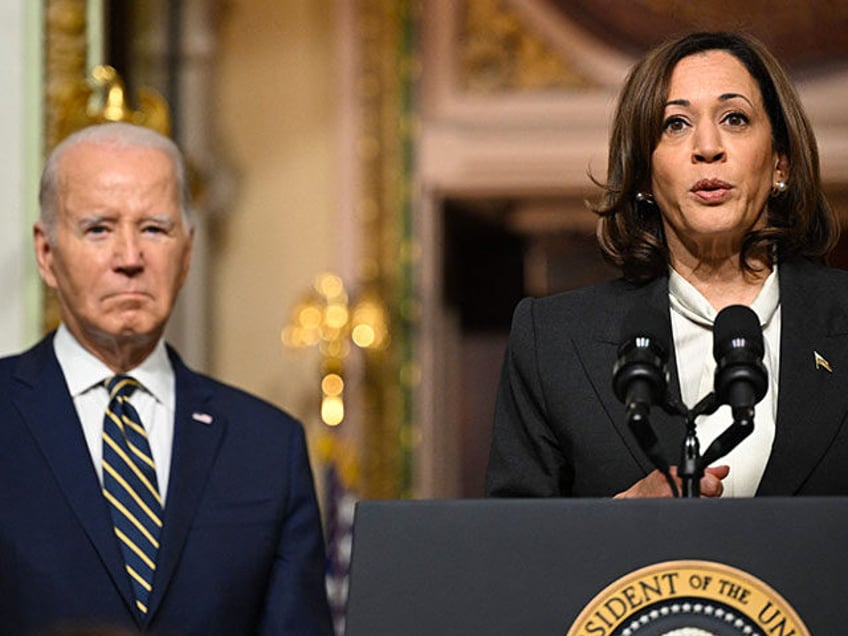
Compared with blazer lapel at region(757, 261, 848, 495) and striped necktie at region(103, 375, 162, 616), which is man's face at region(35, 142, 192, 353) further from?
blazer lapel at region(757, 261, 848, 495)

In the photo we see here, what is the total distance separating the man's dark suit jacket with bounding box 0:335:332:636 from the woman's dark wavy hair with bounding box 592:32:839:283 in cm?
85

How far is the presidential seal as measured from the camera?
6.12 ft

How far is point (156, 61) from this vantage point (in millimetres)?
7281

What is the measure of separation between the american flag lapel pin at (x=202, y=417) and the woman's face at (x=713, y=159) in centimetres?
98

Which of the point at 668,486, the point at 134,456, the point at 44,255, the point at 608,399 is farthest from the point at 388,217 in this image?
the point at 668,486

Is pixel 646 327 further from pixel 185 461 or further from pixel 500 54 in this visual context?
pixel 500 54

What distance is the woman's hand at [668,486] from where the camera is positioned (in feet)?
6.92

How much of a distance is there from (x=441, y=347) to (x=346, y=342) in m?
0.61

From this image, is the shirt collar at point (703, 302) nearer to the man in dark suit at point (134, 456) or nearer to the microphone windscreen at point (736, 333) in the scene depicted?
the microphone windscreen at point (736, 333)

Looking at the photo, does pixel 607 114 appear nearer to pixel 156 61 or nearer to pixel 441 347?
pixel 441 347

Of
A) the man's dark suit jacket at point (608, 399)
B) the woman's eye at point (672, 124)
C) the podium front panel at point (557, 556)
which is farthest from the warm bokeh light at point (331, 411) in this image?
the podium front panel at point (557, 556)

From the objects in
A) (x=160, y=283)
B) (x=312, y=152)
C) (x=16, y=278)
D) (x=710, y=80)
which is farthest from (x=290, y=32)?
(x=710, y=80)

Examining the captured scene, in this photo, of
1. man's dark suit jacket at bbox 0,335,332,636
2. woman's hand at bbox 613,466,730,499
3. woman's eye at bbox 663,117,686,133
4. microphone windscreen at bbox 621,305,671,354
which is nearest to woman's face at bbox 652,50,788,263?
woman's eye at bbox 663,117,686,133

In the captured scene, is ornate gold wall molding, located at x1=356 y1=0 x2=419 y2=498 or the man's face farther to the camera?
ornate gold wall molding, located at x1=356 y1=0 x2=419 y2=498
